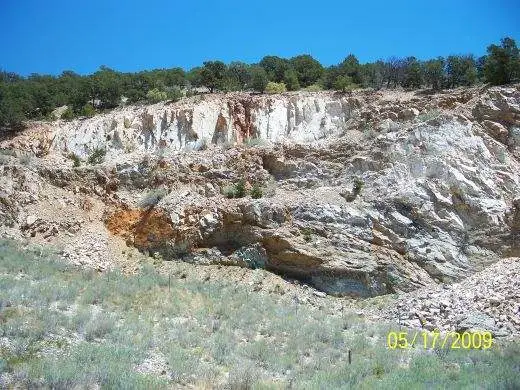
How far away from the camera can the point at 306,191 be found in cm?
1992

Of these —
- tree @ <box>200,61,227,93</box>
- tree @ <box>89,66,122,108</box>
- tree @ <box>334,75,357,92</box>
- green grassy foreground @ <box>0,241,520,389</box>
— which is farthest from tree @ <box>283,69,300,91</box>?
green grassy foreground @ <box>0,241,520,389</box>

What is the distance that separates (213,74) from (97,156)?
8.56 m

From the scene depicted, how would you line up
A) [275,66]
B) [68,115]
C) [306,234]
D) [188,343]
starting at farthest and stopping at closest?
[275,66] < [68,115] < [306,234] < [188,343]

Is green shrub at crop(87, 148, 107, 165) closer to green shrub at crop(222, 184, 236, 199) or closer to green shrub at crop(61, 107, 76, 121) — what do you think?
green shrub at crop(61, 107, 76, 121)

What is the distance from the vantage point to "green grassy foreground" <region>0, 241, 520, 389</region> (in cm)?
956

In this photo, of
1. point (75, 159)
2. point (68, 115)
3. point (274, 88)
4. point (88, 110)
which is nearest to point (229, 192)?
point (75, 159)

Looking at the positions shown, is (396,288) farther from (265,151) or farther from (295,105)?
(295,105)

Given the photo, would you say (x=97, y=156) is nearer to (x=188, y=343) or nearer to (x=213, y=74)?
(x=213, y=74)

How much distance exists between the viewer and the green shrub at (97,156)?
2264cm

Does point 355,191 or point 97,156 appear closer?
point 355,191

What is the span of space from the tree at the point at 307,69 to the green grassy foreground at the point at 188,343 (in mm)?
16713

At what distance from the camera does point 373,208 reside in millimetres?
18438

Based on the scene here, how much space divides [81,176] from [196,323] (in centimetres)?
1048
